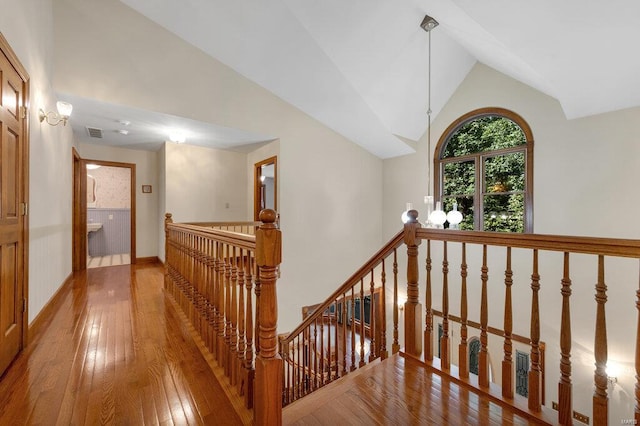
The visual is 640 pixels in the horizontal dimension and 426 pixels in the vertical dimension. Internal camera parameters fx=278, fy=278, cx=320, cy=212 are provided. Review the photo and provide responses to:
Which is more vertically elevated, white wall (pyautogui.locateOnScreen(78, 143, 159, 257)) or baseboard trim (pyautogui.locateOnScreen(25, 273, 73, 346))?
white wall (pyautogui.locateOnScreen(78, 143, 159, 257))

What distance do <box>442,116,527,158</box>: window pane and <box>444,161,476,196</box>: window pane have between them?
0.66 feet

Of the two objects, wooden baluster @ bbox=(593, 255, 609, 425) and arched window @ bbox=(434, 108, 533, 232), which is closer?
wooden baluster @ bbox=(593, 255, 609, 425)

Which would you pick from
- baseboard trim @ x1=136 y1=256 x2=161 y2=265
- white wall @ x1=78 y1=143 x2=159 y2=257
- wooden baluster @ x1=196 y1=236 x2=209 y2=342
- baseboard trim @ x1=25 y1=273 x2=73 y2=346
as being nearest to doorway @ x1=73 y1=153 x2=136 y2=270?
baseboard trim @ x1=136 y1=256 x2=161 y2=265

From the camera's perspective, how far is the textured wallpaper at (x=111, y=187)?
6.83 metres

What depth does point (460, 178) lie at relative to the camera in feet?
16.6

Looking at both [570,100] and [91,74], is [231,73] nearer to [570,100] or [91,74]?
[91,74]

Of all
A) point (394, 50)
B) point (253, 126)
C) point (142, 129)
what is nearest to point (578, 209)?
point (394, 50)

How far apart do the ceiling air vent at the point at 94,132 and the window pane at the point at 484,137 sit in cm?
589

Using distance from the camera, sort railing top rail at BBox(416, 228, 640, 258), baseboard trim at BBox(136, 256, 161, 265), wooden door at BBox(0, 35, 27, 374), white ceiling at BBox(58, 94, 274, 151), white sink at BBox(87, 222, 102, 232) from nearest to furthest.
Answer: railing top rail at BBox(416, 228, 640, 258) → wooden door at BBox(0, 35, 27, 374) → white ceiling at BBox(58, 94, 274, 151) → baseboard trim at BBox(136, 256, 161, 265) → white sink at BBox(87, 222, 102, 232)

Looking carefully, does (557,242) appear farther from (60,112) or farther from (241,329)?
(60,112)

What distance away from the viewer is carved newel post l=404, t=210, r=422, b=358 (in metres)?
1.86

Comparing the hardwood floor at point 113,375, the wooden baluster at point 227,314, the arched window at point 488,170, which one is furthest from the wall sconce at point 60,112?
the arched window at point 488,170

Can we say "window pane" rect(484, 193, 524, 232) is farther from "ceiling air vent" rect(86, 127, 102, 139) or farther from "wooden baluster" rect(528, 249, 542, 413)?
"ceiling air vent" rect(86, 127, 102, 139)

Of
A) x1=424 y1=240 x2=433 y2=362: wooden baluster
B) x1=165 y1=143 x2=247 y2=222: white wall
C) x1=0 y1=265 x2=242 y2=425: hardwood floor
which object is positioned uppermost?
x1=165 y1=143 x2=247 y2=222: white wall
